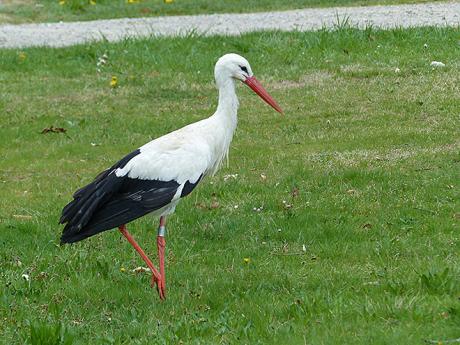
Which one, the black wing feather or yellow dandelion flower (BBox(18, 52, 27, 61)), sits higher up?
the black wing feather

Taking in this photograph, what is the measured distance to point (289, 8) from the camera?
17.5 meters

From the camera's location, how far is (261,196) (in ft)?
27.5

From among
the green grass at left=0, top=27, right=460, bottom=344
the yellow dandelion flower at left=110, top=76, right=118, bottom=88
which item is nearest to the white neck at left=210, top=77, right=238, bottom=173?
the green grass at left=0, top=27, right=460, bottom=344

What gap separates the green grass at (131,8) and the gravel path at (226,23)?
0.63m

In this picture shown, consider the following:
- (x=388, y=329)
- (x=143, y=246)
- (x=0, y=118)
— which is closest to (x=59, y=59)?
(x=0, y=118)

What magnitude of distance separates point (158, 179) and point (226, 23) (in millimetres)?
9963

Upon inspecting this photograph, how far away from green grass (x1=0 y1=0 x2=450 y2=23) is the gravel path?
627 millimetres

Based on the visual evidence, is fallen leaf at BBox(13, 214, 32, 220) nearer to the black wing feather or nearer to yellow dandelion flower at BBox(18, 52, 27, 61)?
the black wing feather

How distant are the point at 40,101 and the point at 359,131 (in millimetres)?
4017

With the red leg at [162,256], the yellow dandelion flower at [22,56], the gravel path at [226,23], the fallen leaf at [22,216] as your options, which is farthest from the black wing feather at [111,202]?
the gravel path at [226,23]

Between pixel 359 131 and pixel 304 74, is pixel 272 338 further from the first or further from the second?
pixel 304 74

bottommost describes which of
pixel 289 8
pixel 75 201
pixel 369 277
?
pixel 289 8

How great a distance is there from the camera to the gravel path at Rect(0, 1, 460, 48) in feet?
49.8

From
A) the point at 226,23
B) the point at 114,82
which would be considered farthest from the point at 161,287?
the point at 226,23
